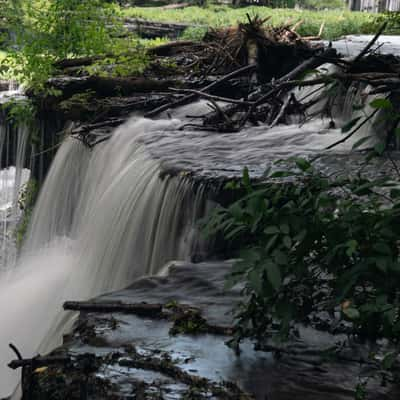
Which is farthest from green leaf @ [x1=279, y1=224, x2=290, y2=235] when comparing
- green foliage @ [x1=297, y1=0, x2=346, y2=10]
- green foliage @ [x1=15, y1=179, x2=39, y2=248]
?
green foliage @ [x1=297, y1=0, x2=346, y2=10]

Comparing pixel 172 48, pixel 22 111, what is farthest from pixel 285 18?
pixel 22 111

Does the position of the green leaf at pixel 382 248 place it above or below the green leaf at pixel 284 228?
below

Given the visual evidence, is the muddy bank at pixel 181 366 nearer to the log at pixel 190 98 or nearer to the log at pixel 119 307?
the log at pixel 119 307

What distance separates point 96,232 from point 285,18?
17777mm

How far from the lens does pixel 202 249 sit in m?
5.85

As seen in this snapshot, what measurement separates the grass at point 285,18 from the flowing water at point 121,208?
1142 cm

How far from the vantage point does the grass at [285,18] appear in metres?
20.7

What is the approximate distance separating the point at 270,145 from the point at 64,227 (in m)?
2.94

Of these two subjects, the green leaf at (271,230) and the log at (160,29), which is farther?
the log at (160,29)

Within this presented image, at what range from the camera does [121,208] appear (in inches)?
275

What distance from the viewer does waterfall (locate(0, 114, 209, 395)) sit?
621 centimetres

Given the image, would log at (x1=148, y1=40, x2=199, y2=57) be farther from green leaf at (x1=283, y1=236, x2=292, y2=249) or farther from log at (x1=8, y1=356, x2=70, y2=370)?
green leaf at (x1=283, y1=236, x2=292, y2=249)

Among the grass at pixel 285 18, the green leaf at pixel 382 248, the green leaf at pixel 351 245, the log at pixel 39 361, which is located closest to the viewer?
the green leaf at pixel 351 245

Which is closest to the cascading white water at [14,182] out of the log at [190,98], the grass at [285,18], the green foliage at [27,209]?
the green foliage at [27,209]
